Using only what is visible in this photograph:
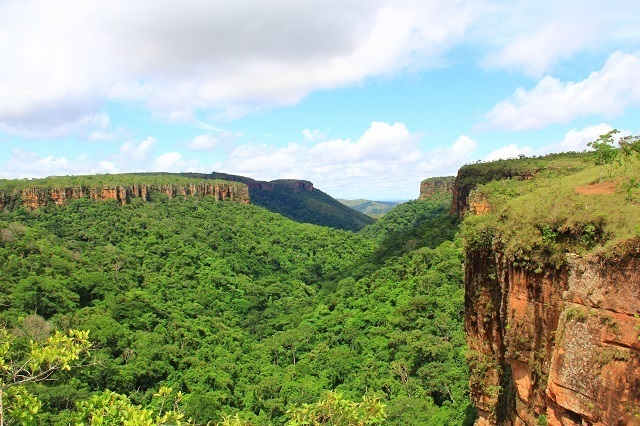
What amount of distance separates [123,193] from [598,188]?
69.3m

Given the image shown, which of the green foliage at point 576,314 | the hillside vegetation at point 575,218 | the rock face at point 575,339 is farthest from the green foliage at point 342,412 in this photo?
the hillside vegetation at point 575,218

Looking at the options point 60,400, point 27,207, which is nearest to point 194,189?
point 27,207

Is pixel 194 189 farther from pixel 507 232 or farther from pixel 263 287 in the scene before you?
pixel 507 232

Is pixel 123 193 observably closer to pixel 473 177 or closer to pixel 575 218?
pixel 473 177

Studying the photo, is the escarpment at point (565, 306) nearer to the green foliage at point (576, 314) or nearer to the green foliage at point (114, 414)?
the green foliage at point (576, 314)

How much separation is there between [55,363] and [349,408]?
5.81m

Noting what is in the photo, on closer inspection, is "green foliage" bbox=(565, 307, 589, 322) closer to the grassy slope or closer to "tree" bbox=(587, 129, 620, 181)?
"tree" bbox=(587, 129, 620, 181)

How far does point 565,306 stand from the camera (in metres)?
9.14

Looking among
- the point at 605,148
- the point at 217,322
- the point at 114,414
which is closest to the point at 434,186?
the point at 217,322

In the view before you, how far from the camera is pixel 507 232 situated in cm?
1180

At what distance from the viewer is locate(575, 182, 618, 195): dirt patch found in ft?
35.5

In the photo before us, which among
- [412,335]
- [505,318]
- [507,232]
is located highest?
[507,232]

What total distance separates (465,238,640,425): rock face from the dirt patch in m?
2.45

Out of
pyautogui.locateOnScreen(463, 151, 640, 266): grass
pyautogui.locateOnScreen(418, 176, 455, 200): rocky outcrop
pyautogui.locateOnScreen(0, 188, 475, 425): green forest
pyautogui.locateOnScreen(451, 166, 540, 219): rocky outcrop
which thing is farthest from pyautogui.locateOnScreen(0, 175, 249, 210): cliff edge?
pyautogui.locateOnScreen(463, 151, 640, 266): grass
